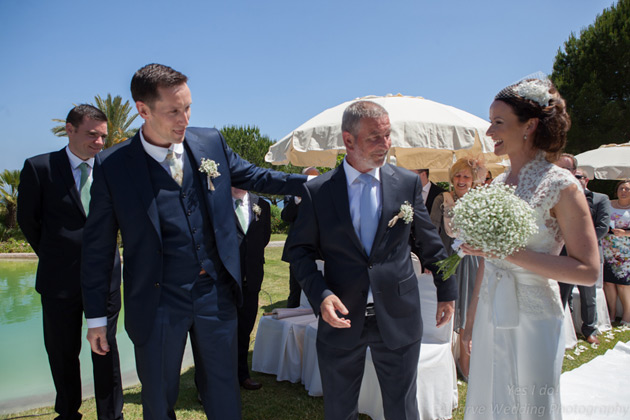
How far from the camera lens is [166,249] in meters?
2.39

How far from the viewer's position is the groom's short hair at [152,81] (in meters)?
2.33

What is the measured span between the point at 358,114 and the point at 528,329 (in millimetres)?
1575

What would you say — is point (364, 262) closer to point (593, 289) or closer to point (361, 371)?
point (361, 371)

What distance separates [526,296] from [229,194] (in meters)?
1.88

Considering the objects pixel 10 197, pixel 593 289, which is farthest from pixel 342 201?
pixel 10 197

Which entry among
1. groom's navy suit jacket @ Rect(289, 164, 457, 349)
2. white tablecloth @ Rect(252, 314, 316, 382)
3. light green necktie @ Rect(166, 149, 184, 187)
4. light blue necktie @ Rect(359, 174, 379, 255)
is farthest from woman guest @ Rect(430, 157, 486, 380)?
light green necktie @ Rect(166, 149, 184, 187)

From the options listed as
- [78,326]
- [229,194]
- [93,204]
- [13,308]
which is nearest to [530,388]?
[229,194]

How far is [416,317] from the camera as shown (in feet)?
8.71

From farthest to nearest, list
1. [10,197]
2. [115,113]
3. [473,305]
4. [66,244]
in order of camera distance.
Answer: [115,113]
[10,197]
[66,244]
[473,305]

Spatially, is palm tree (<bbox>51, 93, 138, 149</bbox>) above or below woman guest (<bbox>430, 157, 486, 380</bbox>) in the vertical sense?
above

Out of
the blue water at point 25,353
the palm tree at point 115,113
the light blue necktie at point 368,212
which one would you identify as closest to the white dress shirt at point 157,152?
the light blue necktie at point 368,212

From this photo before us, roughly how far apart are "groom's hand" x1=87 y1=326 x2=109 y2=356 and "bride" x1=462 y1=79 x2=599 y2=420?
221cm

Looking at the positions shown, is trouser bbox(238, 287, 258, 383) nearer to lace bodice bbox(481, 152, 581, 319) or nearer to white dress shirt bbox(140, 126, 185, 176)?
white dress shirt bbox(140, 126, 185, 176)

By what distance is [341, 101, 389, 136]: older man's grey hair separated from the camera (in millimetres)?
2493
